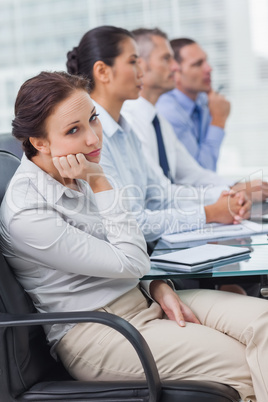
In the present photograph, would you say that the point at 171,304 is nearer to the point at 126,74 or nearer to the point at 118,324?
the point at 118,324

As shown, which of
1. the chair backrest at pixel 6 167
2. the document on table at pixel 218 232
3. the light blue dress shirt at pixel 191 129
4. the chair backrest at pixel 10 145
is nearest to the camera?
the chair backrest at pixel 6 167

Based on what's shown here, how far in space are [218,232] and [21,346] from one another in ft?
2.75

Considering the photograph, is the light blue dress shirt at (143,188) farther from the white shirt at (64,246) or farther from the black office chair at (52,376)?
the black office chair at (52,376)

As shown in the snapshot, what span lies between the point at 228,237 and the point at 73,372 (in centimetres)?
72

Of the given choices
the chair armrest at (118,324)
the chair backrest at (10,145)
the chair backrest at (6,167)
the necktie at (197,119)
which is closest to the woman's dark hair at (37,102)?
the chair backrest at (6,167)

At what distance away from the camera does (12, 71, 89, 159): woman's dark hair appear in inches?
57.7

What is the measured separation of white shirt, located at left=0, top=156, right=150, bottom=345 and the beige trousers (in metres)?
0.07

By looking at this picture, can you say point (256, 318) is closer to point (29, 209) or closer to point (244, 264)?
point (244, 264)

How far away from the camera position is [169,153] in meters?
2.84

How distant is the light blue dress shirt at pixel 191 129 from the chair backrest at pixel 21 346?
86.3 inches

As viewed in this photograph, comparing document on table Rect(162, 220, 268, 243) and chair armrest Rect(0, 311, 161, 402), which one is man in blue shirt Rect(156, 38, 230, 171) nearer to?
document on table Rect(162, 220, 268, 243)

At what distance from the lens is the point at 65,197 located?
153 cm

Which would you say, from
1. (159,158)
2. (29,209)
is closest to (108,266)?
(29,209)

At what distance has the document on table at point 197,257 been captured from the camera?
1531 mm
